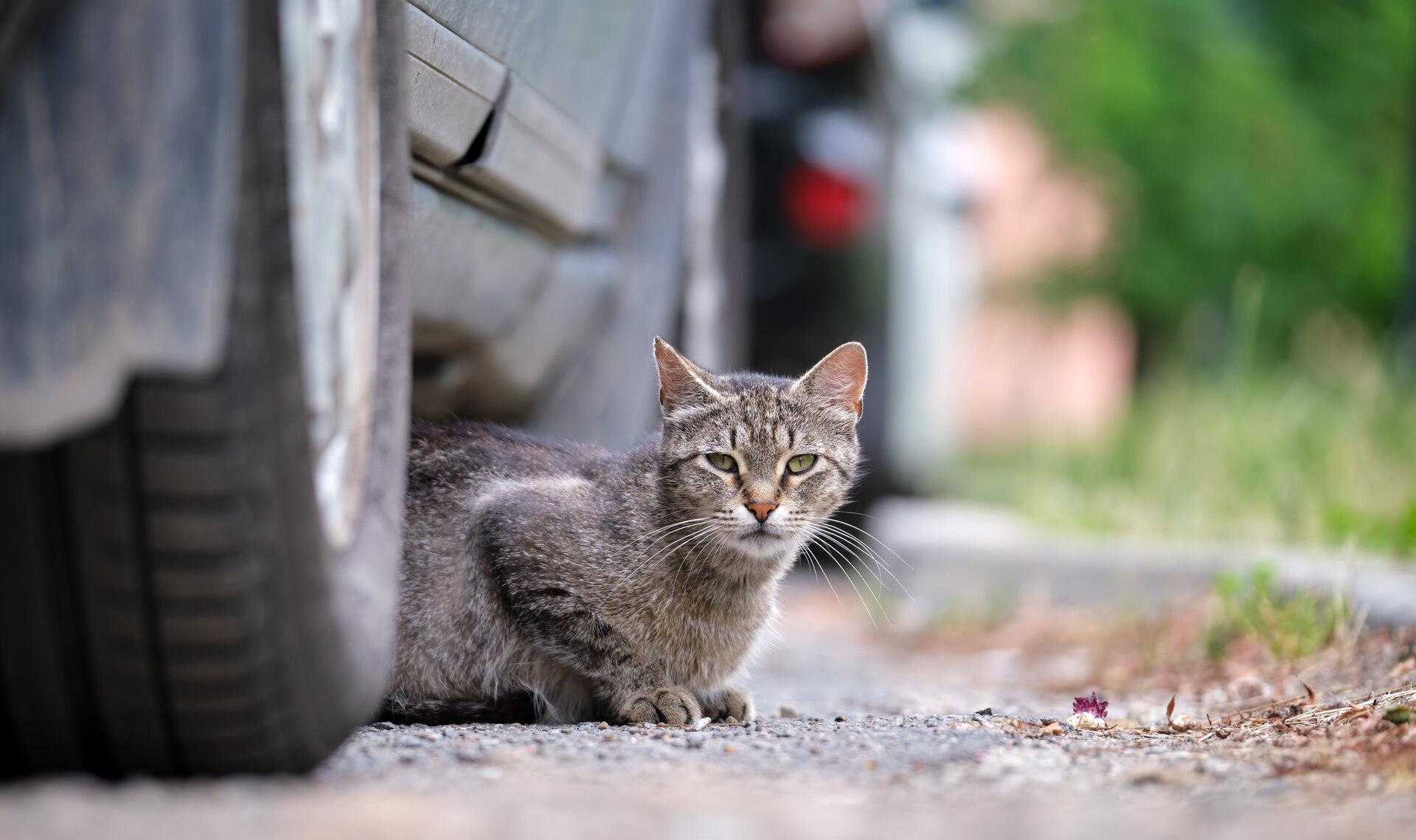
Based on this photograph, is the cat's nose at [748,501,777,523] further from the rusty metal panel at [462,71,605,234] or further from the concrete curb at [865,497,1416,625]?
the concrete curb at [865,497,1416,625]

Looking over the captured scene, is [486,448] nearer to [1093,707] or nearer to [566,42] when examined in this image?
[566,42]

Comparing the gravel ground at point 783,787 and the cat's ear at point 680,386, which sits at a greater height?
the cat's ear at point 680,386

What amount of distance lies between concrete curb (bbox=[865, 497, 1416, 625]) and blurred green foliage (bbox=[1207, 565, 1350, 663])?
6cm

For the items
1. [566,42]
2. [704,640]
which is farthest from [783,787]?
[566,42]

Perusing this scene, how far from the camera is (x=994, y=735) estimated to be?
225 cm

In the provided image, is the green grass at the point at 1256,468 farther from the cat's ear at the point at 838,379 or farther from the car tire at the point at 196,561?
the car tire at the point at 196,561

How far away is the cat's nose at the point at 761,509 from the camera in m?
2.95

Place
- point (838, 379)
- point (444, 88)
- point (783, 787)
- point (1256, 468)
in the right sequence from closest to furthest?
point (783, 787), point (444, 88), point (838, 379), point (1256, 468)

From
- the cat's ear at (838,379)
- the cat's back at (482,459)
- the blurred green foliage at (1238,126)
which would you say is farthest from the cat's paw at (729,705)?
the blurred green foliage at (1238,126)

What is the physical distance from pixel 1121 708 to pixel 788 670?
1237 millimetres

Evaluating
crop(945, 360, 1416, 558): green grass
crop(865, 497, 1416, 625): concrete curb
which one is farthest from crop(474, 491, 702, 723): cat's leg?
crop(945, 360, 1416, 558): green grass

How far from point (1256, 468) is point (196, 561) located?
493cm

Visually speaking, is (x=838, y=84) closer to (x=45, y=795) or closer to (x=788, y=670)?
(x=788, y=670)

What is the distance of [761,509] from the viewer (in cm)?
297
